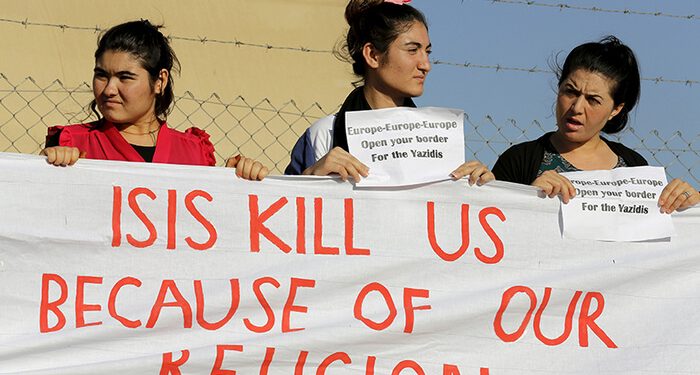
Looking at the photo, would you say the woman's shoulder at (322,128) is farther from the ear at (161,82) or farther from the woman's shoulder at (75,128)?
the woman's shoulder at (75,128)

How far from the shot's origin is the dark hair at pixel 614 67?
4.09 meters

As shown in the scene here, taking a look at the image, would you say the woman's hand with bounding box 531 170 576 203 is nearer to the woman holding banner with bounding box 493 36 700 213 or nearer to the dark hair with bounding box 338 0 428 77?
the woman holding banner with bounding box 493 36 700 213

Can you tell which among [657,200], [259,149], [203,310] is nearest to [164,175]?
[203,310]

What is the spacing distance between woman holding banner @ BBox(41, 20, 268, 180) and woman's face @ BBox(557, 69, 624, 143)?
0.97 metres

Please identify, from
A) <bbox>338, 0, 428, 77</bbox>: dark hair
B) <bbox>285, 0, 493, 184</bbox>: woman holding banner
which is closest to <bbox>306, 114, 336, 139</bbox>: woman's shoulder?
<bbox>285, 0, 493, 184</bbox>: woman holding banner

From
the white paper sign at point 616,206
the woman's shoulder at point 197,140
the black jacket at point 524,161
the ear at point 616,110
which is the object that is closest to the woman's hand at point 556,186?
the white paper sign at point 616,206

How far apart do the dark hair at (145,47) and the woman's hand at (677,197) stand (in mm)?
1570

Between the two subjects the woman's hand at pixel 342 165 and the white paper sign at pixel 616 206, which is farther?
the white paper sign at pixel 616 206

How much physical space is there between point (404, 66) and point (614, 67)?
66cm

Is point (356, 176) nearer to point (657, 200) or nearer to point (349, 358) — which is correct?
point (349, 358)

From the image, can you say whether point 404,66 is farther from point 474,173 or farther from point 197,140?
point 197,140

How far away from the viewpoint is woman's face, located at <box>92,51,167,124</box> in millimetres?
3918

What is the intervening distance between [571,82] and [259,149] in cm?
484

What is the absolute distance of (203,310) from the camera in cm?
369
